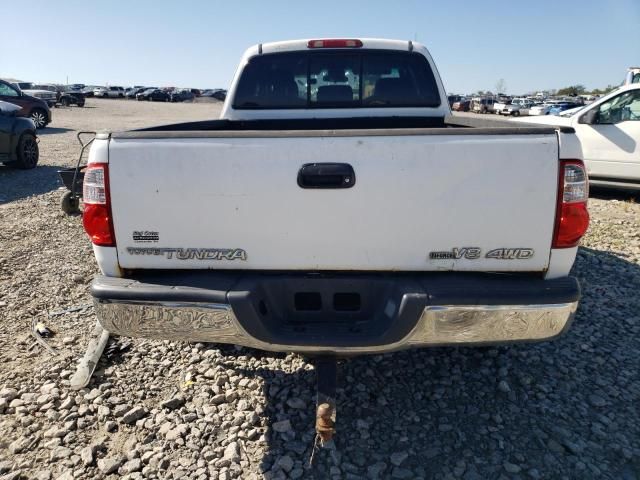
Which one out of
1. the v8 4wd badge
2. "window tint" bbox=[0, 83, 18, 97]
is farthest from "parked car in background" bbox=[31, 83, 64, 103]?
the v8 4wd badge

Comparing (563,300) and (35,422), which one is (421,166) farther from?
(35,422)

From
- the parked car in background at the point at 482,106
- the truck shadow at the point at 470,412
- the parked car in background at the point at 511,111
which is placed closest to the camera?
the truck shadow at the point at 470,412

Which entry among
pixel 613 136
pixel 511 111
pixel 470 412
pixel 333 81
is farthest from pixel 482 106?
pixel 470 412

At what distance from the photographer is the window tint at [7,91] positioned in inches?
646

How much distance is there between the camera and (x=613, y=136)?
8.02 meters

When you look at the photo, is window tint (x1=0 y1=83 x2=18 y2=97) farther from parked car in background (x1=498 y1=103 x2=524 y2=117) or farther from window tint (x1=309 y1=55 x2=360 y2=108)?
parked car in background (x1=498 y1=103 x2=524 y2=117)

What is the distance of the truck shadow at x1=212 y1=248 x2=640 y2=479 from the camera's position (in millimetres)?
2393

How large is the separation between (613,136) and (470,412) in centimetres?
716

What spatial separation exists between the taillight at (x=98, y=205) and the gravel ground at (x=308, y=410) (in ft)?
3.56

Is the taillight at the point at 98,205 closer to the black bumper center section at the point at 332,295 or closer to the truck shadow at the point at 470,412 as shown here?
the black bumper center section at the point at 332,295

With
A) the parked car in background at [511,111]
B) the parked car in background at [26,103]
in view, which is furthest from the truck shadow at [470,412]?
the parked car in background at [511,111]

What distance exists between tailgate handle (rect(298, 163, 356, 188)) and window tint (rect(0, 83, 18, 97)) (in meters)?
18.4

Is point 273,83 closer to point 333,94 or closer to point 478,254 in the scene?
point 333,94

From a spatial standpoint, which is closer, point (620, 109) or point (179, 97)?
point (620, 109)
